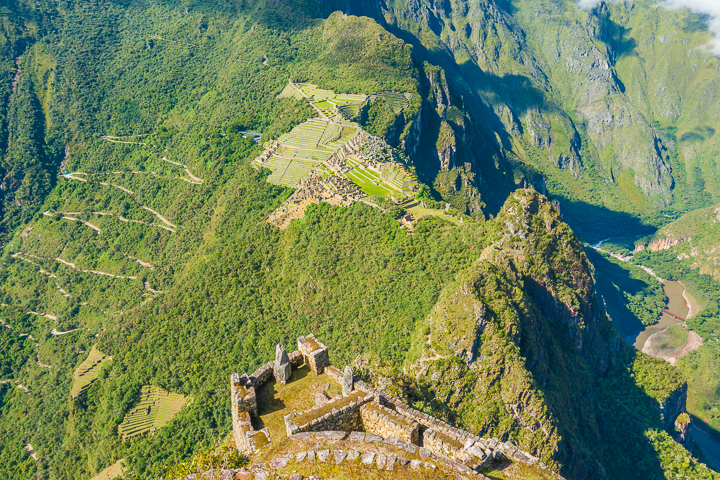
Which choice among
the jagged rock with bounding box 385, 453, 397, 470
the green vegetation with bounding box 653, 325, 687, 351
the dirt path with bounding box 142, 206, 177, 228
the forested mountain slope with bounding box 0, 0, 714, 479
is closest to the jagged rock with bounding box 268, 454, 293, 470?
the jagged rock with bounding box 385, 453, 397, 470

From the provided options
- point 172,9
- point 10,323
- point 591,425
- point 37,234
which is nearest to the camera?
point 591,425

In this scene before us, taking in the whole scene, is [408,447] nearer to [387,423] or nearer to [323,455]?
[323,455]

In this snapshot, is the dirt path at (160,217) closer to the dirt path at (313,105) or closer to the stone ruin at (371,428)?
the dirt path at (313,105)

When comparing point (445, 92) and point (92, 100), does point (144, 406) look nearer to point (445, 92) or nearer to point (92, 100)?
point (92, 100)

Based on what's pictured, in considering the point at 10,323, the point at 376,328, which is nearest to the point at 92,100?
the point at 10,323

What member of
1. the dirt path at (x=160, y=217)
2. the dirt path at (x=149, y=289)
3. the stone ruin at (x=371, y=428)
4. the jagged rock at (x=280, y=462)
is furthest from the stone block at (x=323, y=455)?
the dirt path at (x=160, y=217)

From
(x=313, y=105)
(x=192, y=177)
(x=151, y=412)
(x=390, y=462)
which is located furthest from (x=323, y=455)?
(x=192, y=177)

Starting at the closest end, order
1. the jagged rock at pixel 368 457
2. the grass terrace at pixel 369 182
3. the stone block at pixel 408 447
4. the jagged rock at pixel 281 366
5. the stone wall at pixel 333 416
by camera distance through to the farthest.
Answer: the jagged rock at pixel 368 457 → the stone block at pixel 408 447 → the stone wall at pixel 333 416 → the jagged rock at pixel 281 366 → the grass terrace at pixel 369 182
